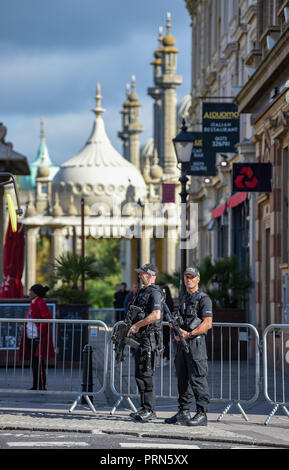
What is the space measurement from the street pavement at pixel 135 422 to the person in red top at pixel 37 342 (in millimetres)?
352

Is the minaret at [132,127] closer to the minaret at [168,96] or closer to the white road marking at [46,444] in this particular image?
the minaret at [168,96]

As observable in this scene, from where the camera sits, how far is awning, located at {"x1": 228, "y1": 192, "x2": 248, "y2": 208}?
30856 mm

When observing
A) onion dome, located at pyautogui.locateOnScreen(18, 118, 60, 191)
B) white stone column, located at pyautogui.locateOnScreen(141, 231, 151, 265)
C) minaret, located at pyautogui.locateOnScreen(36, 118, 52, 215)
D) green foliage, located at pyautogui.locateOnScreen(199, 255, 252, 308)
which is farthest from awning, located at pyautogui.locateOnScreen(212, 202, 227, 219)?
onion dome, located at pyautogui.locateOnScreen(18, 118, 60, 191)

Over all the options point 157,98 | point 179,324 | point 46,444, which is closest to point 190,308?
point 179,324

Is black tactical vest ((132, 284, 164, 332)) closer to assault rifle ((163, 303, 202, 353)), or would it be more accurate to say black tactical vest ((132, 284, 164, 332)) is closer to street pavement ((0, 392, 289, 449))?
assault rifle ((163, 303, 202, 353))

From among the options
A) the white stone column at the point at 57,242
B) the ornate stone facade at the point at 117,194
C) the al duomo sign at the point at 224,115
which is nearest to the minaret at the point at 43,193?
the ornate stone facade at the point at 117,194

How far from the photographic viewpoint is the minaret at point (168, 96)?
94.4m

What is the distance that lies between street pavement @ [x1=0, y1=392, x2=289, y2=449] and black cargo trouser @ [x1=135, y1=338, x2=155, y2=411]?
0.27 metres

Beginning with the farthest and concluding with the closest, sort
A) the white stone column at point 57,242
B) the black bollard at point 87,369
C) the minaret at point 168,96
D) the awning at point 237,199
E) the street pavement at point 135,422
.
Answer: the minaret at point 168,96
the white stone column at point 57,242
the awning at point 237,199
the black bollard at point 87,369
the street pavement at point 135,422

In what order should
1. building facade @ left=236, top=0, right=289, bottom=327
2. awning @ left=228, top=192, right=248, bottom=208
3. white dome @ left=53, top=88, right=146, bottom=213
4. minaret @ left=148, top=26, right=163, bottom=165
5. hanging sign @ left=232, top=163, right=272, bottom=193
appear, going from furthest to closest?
minaret @ left=148, top=26, right=163, bottom=165 < white dome @ left=53, top=88, right=146, bottom=213 < awning @ left=228, top=192, right=248, bottom=208 < hanging sign @ left=232, top=163, right=272, bottom=193 < building facade @ left=236, top=0, right=289, bottom=327

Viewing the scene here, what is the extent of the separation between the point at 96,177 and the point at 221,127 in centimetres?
6099

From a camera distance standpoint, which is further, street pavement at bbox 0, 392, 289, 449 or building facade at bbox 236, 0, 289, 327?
building facade at bbox 236, 0, 289, 327

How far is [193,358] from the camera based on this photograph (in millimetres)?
12789
